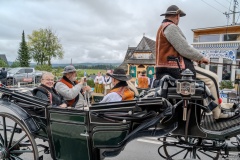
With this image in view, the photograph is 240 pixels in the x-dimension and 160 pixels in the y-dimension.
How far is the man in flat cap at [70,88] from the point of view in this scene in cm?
348

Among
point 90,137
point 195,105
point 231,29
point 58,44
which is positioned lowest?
point 90,137

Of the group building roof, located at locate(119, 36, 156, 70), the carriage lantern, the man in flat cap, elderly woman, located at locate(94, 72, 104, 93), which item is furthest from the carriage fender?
building roof, located at locate(119, 36, 156, 70)

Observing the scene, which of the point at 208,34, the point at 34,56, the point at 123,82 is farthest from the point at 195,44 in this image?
the point at 34,56

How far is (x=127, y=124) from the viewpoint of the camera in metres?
2.28

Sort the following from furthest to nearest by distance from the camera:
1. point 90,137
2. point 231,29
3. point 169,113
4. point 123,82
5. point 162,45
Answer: point 231,29, point 123,82, point 162,45, point 90,137, point 169,113

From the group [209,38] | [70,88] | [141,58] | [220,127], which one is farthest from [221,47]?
[220,127]

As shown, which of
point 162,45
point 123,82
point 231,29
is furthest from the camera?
point 231,29

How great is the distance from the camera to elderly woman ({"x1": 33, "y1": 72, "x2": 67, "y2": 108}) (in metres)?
3.23

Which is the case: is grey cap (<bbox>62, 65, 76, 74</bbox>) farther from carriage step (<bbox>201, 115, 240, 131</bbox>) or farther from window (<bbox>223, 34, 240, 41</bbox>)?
window (<bbox>223, 34, 240, 41</bbox>)

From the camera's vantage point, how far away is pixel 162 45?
2533 millimetres

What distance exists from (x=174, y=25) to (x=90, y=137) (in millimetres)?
1515

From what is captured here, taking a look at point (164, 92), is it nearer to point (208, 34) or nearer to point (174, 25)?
point (174, 25)

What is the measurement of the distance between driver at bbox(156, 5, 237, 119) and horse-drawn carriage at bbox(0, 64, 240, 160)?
0.30 metres

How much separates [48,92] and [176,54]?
6.31ft
